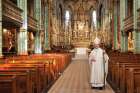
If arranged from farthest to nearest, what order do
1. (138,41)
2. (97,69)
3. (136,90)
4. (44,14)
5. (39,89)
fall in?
(44,14), (138,41), (97,69), (39,89), (136,90)

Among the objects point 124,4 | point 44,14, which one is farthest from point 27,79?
point 44,14

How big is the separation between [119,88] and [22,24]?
12.2 meters

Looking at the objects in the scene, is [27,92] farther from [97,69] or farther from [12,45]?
[12,45]

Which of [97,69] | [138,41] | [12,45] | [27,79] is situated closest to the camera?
[27,79]

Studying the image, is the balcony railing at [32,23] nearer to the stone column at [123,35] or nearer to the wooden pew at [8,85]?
the stone column at [123,35]

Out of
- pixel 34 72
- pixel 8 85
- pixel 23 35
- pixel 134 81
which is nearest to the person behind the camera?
pixel 8 85

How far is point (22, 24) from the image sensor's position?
69.7 ft

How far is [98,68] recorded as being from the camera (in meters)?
11.3

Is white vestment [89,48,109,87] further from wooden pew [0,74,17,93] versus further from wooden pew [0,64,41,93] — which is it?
wooden pew [0,74,17,93]

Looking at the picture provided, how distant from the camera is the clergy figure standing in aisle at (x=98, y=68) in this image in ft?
36.8

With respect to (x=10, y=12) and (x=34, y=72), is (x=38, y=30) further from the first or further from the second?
(x=34, y=72)

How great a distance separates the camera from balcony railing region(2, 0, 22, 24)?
17.1 meters

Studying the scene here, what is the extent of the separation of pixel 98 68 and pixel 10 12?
29.7 feet

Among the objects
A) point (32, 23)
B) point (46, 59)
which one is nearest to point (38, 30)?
point (32, 23)
